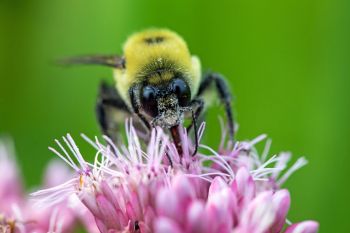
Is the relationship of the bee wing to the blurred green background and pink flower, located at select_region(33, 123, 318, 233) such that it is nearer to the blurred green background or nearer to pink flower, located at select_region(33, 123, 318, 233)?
pink flower, located at select_region(33, 123, 318, 233)

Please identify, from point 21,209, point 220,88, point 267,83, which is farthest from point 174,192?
point 267,83

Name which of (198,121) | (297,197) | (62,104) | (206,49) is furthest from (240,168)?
(62,104)

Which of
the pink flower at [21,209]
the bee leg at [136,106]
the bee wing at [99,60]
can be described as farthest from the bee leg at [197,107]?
the pink flower at [21,209]

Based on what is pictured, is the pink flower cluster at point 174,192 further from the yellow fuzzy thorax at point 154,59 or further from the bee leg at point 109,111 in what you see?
the bee leg at point 109,111

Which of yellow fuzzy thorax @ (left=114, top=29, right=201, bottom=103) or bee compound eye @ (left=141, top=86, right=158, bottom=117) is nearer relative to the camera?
bee compound eye @ (left=141, top=86, right=158, bottom=117)

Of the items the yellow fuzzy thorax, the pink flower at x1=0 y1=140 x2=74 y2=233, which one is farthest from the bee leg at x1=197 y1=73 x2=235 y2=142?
the pink flower at x1=0 y1=140 x2=74 y2=233

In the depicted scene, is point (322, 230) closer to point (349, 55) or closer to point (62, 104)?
point (349, 55)

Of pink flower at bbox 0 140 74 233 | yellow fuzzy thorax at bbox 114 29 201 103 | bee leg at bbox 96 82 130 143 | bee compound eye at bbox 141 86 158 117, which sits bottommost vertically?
pink flower at bbox 0 140 74 233

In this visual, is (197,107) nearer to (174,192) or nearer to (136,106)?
(136,106)
